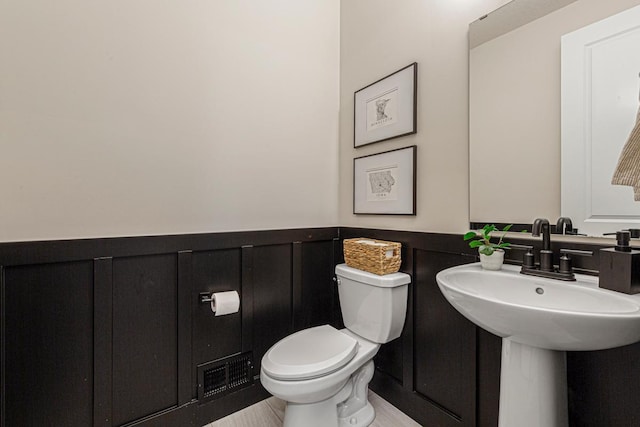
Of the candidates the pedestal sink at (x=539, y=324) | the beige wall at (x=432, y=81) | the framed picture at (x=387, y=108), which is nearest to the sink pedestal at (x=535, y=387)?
the pedestal sink at (x=539, y=324)

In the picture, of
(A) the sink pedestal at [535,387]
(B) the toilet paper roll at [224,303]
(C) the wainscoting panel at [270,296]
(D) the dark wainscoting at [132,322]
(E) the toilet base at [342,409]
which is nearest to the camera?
(A) the sink pedestal at [535,387]

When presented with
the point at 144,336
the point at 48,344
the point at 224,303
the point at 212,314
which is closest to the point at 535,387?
the point at 224,303

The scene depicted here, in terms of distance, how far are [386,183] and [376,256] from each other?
431mm

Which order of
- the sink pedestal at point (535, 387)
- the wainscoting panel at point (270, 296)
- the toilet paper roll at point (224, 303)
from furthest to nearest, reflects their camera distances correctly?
1. the wainscoting panel at point (270, 296)
2. the toilet paper roll at point (224, 303)
3. the sink pedestal at point (535, 387)

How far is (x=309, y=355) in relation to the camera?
1.40 metres

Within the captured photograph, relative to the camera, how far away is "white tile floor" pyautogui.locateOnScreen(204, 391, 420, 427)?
5.20 feet

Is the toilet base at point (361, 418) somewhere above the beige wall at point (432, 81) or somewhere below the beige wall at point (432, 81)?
below

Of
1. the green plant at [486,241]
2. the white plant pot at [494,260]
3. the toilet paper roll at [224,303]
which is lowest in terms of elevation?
the toilet paper roll at [224,303]

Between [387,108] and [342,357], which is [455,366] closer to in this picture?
[342,357]

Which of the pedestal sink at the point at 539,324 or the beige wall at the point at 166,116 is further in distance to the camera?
the beige wall at the point at 166,116

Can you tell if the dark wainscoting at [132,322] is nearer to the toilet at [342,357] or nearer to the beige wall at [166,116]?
the beige wall at [166,116]

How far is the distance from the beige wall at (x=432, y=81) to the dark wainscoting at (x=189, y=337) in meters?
0.14

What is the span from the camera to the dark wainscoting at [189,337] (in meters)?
1.16

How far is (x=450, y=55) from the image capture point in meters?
1.44
